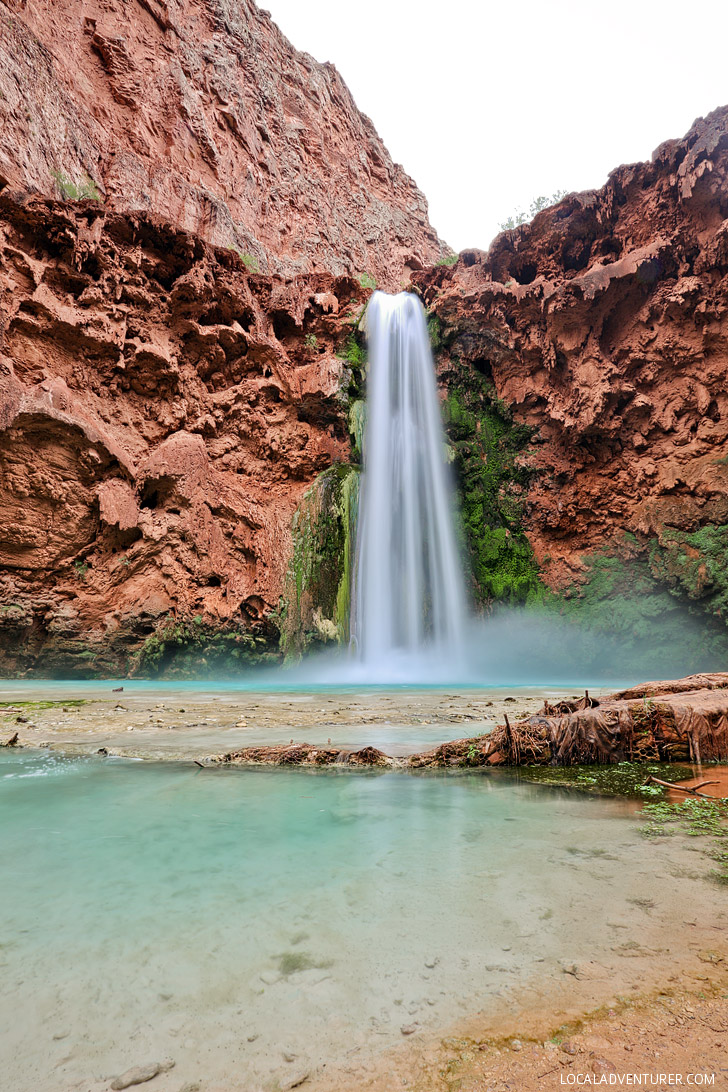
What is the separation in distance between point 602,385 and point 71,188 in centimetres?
1793

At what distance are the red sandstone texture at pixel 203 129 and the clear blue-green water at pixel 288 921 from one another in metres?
18.5

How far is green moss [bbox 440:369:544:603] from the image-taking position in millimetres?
17594

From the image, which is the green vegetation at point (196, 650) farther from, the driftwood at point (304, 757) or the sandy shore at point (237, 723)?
the driftwood at point (304, 757)

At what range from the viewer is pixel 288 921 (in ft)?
4.58

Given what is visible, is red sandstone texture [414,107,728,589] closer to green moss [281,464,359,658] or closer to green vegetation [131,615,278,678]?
green moss [281,464,359,658]

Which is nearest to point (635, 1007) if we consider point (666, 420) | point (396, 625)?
point (396, 625)

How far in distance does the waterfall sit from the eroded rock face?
1557 mm

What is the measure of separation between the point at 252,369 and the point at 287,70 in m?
23.8

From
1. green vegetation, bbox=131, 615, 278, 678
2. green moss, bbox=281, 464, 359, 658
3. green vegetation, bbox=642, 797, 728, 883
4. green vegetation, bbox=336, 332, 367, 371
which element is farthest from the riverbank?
green vegetation, bbox=336, 332, 367, 371

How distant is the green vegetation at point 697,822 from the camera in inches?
71.8

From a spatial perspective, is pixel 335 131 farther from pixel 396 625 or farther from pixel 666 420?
pixel 396 625

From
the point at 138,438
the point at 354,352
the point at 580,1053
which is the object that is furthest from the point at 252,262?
the point at 580,1053

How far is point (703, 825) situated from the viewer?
2055 mm

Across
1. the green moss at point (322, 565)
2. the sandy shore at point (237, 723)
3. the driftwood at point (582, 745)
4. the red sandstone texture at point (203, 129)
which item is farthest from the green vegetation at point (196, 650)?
the red sandstone texture at point (203, 129)
